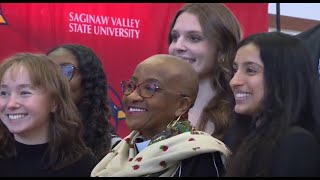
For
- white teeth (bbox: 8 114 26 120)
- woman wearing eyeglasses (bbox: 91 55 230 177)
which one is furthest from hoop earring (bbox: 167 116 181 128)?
white teeth (bbox: 8 114 26 120)

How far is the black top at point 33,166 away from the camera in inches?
72.8

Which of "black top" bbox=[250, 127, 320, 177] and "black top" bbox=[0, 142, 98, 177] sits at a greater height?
"black top" bbox=[250, 127, 320, 177]

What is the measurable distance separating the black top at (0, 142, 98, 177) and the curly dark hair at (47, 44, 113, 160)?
0.38 meters

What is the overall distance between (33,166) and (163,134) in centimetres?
52

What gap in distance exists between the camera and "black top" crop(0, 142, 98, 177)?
1.85 meters

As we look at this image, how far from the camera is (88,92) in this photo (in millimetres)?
2375

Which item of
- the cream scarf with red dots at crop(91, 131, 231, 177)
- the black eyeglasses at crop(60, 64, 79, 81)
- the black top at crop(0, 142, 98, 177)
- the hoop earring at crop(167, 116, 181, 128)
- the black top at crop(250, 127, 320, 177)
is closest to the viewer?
the black top at crop(250, 127, 320, 177)

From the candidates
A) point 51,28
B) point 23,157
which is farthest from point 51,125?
point 51,28

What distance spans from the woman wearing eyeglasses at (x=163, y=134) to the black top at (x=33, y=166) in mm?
121

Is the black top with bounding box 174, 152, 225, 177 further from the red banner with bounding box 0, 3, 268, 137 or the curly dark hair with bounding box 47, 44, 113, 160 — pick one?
the red banner with bounding box 0, 3, 268, 137

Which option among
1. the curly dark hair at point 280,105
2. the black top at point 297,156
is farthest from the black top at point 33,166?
the black top at point 297,156

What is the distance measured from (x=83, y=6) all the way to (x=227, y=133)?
1.74m

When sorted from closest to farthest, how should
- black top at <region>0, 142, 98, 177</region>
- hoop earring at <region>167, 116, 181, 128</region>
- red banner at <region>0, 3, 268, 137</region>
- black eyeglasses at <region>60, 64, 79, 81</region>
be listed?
1. hoop earring at <region>167, 116, 181, 128</region>
2. black top at <region>0, 142, 98, 177</region>
3. black eyeglasses at <region>60, 64, 79, 81</region>
4. red banner at <region>0, 3, 268, 137</region>

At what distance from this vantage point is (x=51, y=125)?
78.0 inches
